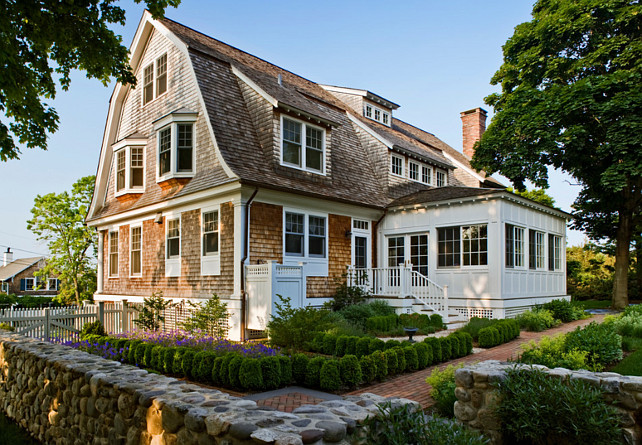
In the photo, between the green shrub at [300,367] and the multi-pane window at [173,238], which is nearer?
the green shrub at [300,367]

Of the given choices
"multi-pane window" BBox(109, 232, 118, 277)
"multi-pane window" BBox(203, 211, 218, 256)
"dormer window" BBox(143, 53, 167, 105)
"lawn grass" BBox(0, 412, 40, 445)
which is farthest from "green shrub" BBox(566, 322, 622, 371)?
"multi-pane window" BBox(109, 232, 118, 277)

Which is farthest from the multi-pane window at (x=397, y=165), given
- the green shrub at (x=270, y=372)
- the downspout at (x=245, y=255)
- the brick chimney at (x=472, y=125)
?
the green shrub at (x=270, y=372)

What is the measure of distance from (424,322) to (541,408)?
28.3 feet

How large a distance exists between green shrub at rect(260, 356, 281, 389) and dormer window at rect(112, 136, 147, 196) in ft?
39.0

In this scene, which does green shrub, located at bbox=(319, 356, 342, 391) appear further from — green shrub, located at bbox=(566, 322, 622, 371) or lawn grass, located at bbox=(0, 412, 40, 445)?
green shrub, located at bbox=(566, 322, 622, 371)

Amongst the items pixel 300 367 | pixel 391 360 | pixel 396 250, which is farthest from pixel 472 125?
pixel 300 367

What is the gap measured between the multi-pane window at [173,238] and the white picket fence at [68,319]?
5.90 feet

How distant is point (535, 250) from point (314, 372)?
43.5 ft

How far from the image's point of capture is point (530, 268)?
1705 centimetres

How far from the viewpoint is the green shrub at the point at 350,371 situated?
7273 mm

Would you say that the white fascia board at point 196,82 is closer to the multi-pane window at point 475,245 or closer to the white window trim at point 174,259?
the white window trim at point 174,259

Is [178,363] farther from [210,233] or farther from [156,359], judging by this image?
[210,233]

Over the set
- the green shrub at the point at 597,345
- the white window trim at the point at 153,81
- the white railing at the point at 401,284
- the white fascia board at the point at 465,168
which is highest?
the white window trim at the point at 153,81

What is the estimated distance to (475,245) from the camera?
1550 cm
